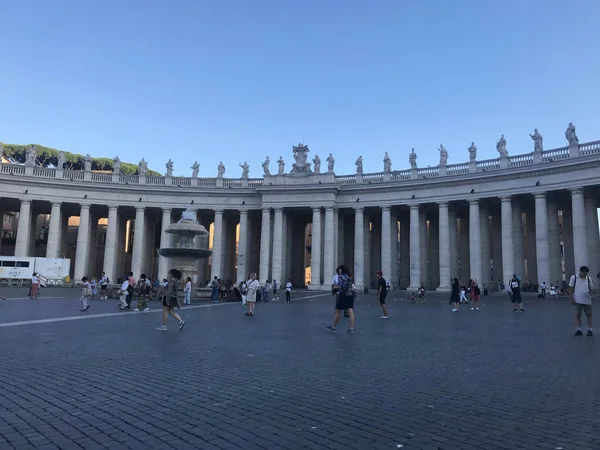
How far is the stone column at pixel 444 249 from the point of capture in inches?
1785

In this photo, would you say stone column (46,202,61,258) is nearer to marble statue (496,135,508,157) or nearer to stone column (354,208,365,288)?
stone column (354,208,365,288)

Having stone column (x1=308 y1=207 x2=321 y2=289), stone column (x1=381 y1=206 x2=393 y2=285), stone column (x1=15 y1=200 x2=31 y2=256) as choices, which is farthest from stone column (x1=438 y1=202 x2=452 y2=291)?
stone column (x1=15 y1=200 x2=31 y2=256)

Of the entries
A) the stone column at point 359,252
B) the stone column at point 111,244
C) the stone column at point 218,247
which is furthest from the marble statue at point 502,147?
the stone column at point 111,244

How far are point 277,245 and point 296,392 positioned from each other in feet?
145

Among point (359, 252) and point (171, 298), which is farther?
point (359, 252)

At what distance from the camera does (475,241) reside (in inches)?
1747

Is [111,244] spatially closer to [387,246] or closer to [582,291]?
[387,246]

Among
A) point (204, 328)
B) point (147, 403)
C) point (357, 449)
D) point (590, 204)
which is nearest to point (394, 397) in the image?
point (357, 449)

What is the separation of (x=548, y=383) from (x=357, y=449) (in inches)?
176

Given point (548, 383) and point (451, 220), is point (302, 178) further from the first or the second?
point (548, 383)

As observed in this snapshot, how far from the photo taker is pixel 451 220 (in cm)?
4816

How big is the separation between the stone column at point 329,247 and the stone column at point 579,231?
23.4 m

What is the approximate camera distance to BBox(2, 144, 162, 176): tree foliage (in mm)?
72062

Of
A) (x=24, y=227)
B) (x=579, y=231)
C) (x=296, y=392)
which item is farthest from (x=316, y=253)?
(x=296, y=392)
